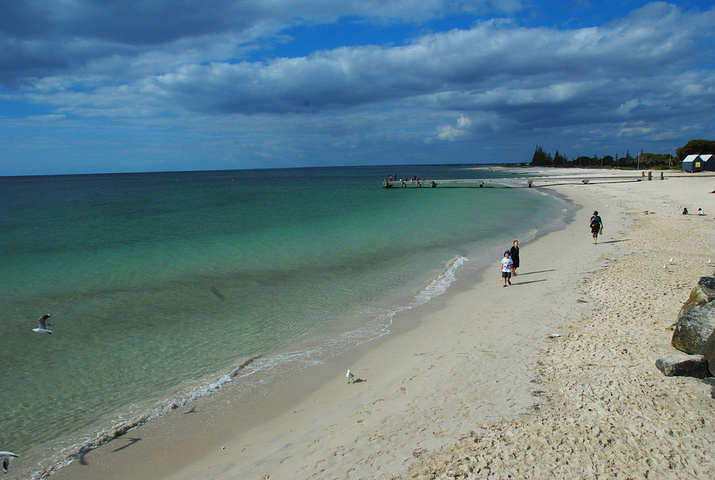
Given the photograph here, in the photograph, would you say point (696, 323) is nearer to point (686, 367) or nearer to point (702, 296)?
point (702, 296)

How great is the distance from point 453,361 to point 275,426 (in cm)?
376

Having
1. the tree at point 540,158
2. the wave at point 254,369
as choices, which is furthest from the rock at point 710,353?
the tree at point 540,158

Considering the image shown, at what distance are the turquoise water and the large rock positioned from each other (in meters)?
6.42

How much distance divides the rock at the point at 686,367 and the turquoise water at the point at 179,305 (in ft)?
20.5

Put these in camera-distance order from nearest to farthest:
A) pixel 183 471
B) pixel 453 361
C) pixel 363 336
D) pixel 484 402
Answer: pixel 183 471 → pixel 484 402 → pixel 453 361 → pixel 363 336

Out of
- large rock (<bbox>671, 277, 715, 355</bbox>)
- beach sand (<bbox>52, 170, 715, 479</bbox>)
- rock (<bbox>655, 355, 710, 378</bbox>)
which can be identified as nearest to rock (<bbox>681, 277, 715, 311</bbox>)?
large rock (<bbox>671, 277, 715, 355</bbox>)

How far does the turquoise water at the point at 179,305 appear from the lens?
834cm

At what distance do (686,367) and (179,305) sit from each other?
13630mm

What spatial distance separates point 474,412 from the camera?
6605 millimetres

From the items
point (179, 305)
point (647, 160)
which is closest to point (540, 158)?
point (647, 160)

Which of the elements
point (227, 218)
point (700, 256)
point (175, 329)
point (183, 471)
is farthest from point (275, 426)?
point (227, 218)

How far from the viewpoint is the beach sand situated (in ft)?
17.9

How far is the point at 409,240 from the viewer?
25.3m

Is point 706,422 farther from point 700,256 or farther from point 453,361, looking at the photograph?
point 700,256
